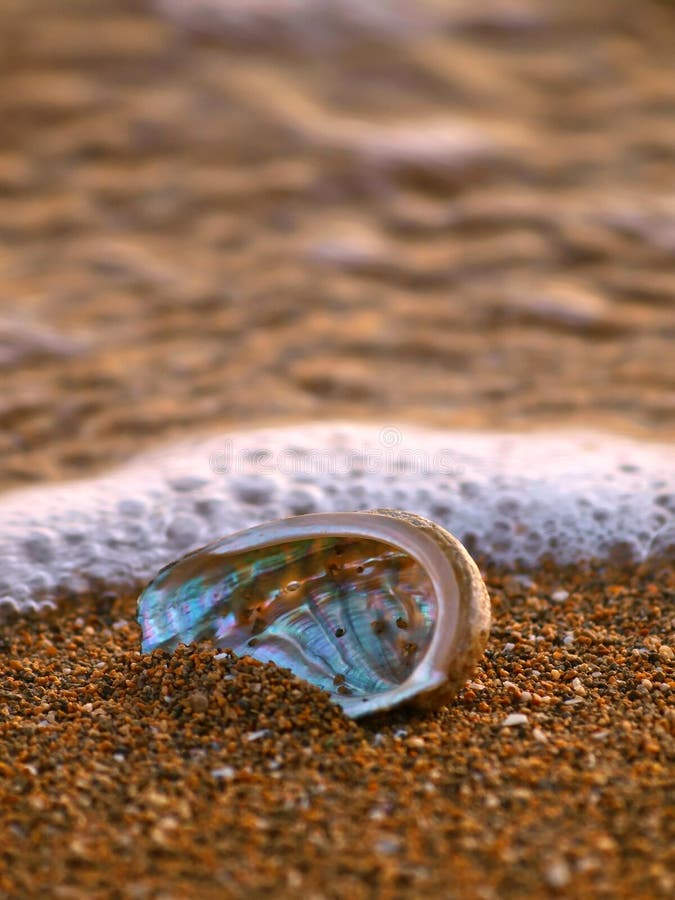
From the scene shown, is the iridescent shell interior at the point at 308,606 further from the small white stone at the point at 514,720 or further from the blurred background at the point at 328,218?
the blurred background at the point at 328,218

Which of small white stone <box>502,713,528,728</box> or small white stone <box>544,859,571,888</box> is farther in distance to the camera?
small white stone <box>502,713,528,728</box>

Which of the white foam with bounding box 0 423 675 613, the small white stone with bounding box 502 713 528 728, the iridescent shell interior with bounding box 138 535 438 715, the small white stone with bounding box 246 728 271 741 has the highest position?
the iridescent shell interior with bounding box 138 535 438 715

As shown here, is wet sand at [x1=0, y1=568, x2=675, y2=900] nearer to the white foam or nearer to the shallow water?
the white foam

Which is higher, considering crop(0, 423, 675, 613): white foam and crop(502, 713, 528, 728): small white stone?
crop(502, 713, 528, 728): small white stone

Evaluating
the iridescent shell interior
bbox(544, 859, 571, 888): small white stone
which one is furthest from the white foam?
bbox(544, 859, 571, 888): small white stone

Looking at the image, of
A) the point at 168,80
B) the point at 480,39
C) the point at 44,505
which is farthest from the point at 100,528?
the point at 480,39

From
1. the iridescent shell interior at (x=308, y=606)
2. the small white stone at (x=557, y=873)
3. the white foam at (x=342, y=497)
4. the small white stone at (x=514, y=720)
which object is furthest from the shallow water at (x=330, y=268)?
the small white stone at (x=557, y=873)

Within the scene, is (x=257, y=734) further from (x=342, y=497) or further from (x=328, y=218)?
(x=328, y=218)
